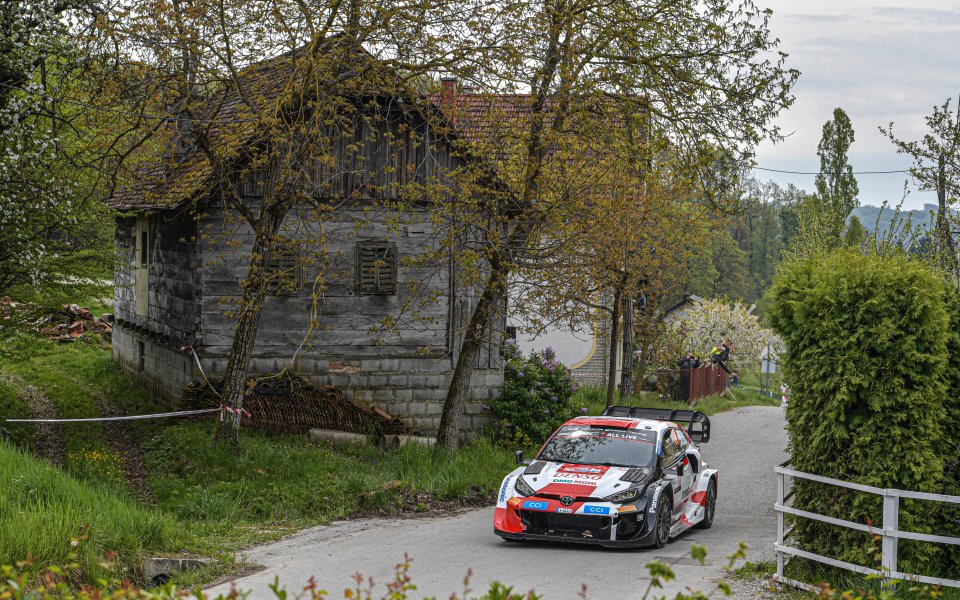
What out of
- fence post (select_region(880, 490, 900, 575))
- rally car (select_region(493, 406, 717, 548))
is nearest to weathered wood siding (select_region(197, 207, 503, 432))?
rally car (select_region(493, 406, 717, 548))

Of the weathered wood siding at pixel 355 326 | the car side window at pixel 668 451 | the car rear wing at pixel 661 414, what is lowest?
the car side window at pixel 668 451

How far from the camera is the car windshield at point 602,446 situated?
44.6ft

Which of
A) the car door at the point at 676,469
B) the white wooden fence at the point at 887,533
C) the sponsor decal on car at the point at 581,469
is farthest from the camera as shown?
the car door at the point at 676,469

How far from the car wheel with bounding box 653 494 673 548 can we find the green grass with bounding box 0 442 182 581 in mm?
5831

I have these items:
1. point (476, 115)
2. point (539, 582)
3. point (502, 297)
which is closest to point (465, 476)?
point (502, 297)

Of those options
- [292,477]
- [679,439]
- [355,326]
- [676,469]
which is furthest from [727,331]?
[676,469]

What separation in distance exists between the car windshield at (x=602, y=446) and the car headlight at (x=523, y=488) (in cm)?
84

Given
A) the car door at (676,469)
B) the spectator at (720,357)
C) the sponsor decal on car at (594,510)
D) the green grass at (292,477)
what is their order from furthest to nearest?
1. the spectator at (720,357)
2. the green grass at (292,477)
3. the car door at (676,469)
4. the sponsor decal on car at (594,510)

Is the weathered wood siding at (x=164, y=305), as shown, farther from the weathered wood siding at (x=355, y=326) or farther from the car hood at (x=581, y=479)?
the car hood at (x=581, y=479)

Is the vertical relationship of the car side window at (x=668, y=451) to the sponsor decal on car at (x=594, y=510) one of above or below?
above

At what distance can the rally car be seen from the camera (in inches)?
496

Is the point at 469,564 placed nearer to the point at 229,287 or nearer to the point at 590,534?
the point at 590,534

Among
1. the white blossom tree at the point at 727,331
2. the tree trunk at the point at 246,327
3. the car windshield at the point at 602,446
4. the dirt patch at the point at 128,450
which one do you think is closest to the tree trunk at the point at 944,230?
the car windshield at the point at 602,446

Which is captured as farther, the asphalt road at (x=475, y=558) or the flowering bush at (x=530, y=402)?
the flowering bush at (x=530, y=402)
